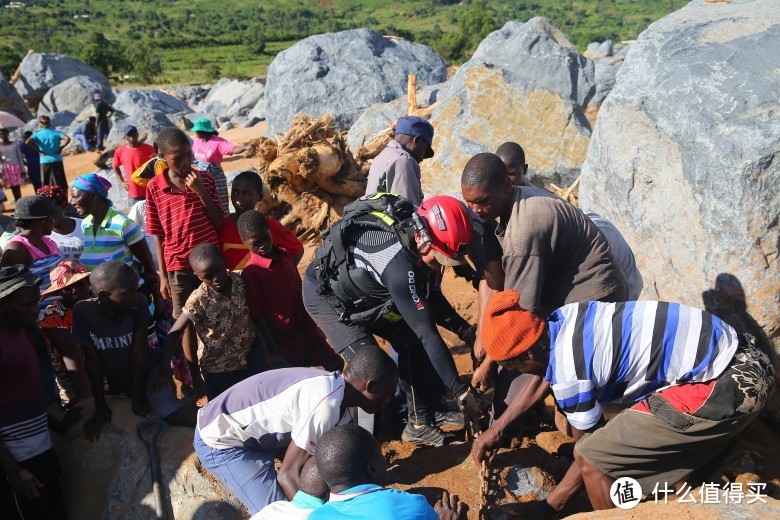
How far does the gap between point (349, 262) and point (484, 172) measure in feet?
2.68

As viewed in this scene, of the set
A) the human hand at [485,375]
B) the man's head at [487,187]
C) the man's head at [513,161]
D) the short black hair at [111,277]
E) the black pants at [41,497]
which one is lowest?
the black pants at [41,497]

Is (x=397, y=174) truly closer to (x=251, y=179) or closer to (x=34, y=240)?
(x=251, y=179)

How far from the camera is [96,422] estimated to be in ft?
11.8

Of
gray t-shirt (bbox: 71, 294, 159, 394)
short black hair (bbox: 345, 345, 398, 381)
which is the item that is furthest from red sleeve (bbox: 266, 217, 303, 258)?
short black hair (bbox: 345, 345, 398, 381)

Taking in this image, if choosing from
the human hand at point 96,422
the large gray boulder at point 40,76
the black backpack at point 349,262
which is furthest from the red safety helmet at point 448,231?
the large gray boulder at point 40,76

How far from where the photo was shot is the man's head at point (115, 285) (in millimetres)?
3619

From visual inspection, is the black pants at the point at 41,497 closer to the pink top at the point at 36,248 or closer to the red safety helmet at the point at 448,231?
the pink top at the point at 36,248

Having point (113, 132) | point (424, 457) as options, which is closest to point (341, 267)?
point (424, 457)

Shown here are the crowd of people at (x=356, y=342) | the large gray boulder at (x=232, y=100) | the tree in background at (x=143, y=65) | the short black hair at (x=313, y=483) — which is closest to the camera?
the short black hair at (x=313, y=483)

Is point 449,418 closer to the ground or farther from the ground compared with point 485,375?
closer to the ground

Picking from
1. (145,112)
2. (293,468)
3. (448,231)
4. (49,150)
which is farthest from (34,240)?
(145,112)

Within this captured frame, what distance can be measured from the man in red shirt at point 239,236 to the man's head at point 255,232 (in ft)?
0.76

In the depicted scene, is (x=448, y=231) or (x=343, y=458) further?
(x=448, y=231)

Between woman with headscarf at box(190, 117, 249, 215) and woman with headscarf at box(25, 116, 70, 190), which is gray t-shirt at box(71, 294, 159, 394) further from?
woman with headscarf at box(25, 116, 70, 190)
